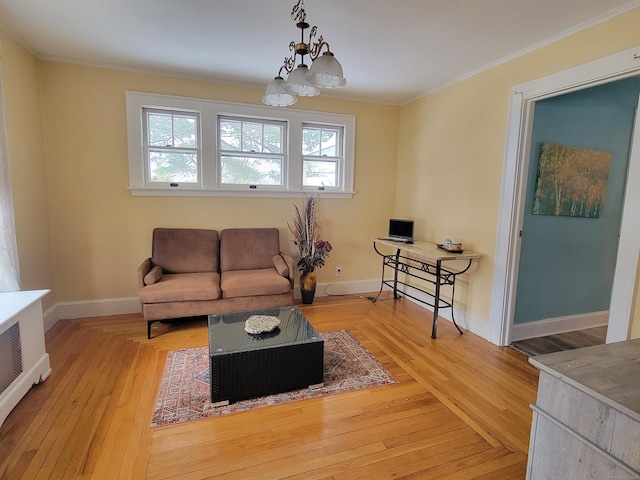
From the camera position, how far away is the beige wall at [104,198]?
3131 mm

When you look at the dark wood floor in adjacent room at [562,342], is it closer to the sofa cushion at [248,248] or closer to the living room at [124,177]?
the living room at [124,177]

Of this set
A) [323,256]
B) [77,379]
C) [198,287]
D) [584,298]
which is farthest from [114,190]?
[584,298]

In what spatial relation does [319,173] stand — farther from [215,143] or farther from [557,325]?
[557,325]

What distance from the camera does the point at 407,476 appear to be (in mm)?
1510

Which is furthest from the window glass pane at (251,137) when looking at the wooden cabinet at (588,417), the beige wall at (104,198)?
the wooden cabinet at (588,417)

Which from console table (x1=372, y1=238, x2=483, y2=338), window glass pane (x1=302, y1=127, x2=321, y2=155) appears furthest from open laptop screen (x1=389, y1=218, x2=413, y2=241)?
window glass pane (x1=302, y1=127, x2=321, y2=155)

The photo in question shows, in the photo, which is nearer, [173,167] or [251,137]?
[173,167]

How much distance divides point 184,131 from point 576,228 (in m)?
4.11

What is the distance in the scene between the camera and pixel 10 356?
190 centimetres

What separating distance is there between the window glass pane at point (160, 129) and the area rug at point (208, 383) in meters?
2.18

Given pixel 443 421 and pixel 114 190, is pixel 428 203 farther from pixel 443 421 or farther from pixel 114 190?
pixel 114 190

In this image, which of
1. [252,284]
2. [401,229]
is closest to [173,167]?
[252,284]

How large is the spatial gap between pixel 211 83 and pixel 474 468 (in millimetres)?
3908

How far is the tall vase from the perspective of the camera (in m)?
3.83
